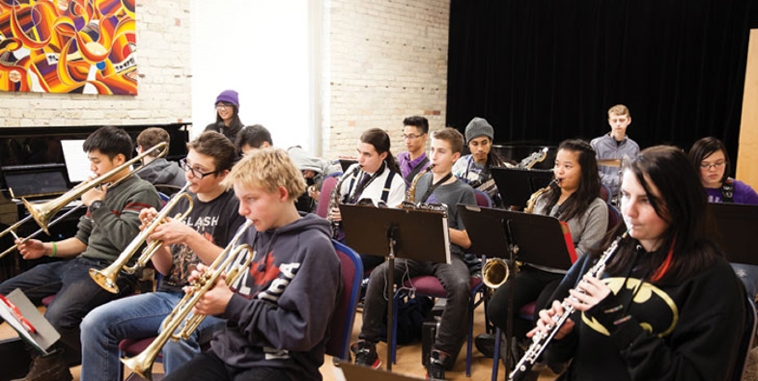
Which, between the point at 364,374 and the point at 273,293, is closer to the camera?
the point at 364,374

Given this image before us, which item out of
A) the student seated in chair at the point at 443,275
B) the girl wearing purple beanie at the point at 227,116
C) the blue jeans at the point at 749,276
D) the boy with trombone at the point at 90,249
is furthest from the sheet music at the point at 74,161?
the blue jeans at the point at 749,276

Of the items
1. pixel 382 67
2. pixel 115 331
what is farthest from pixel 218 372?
pixel 382 67

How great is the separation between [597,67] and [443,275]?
660 centimetres

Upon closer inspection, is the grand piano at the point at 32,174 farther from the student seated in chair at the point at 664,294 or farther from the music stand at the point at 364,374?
the student seated in chair at the point at 664,294

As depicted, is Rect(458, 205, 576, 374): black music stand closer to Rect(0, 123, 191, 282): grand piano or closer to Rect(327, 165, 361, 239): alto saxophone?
Rect(327, 165, 361, 239): alto saxophone

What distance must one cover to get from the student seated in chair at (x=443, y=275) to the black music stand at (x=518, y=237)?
0.42 meters

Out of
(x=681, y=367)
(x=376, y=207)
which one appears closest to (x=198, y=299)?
(x=376, y=207)

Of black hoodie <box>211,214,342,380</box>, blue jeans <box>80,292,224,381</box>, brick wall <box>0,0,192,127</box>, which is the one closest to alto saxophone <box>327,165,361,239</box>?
blue jeans <box>80,292,224,381</box>

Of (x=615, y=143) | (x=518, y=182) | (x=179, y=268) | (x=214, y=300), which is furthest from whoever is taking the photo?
(x=615, y=143)

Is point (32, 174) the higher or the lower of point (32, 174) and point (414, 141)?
the lower

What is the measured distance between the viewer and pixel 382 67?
8664mm

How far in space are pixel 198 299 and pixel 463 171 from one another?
3533 mm

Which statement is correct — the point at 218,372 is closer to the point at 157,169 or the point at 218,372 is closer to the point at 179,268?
the point at 179,268

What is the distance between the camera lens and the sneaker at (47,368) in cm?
317
